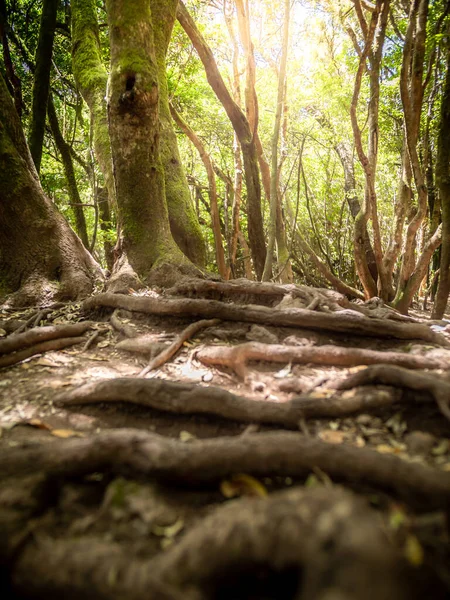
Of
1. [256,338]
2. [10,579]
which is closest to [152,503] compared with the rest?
[10,579]

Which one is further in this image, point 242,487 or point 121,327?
point 121,327

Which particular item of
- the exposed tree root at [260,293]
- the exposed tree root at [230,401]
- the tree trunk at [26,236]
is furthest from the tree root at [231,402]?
the tree trunk at [26,236]

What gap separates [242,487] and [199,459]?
8.2 inches

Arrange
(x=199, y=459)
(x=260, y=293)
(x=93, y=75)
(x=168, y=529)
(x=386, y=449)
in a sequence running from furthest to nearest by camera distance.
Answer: (x=93, y=75)
(x=260, y=293)
(x=386, y=449)
(x=199, y=459)
(x=168, y=529)

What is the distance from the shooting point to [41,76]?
24.2 ft

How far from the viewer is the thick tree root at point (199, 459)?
1.40 m

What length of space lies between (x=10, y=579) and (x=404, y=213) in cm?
819

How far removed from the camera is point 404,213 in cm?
748

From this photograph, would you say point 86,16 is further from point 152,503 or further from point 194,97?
point 152,503

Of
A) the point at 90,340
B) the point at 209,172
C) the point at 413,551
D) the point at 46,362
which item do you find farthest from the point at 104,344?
the point at 209,172

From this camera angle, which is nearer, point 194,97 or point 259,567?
point 259,567

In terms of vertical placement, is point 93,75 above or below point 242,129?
above

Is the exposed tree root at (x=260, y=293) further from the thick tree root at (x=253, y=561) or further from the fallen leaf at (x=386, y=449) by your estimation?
the thick tree root at (x=253, y=561)

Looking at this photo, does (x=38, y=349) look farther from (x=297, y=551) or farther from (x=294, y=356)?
(x=297, y=551)
